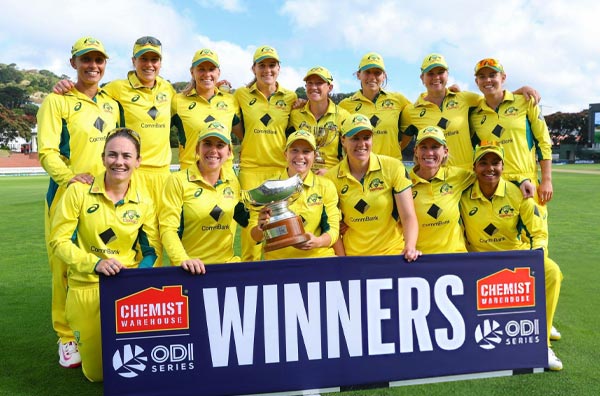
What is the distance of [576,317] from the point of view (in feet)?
16.5

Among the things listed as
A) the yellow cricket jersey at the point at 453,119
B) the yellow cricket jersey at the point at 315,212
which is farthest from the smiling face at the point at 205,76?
the yellow cricket jersey at the point at 453,119

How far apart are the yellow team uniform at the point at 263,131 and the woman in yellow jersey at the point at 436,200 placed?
4.94 ft

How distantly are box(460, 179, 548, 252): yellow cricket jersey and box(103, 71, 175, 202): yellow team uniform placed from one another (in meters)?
2.83

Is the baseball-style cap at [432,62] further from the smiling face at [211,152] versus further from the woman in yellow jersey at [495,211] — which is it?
the smiling face at [211,152]

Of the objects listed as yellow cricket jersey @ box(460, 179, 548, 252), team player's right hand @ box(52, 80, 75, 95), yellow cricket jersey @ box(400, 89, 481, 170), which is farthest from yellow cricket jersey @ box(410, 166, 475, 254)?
team player's right hand @ box(52, 80, 75, 95)

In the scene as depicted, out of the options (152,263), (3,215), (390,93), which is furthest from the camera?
(3,215)

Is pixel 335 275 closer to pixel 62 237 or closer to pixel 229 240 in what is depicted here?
pixel 229 240

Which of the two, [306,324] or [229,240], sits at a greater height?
[229,240]

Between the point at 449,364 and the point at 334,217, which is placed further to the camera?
the point at 334,217

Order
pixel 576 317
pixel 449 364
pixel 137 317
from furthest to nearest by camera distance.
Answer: pixel 576 317, pixel 449 364, pixel 137 317

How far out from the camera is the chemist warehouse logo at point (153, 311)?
127 inches

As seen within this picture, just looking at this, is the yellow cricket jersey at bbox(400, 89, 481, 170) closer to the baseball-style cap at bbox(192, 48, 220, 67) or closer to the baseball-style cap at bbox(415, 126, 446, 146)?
the baseball-style cap at bbox(415, 126, 446, 146)

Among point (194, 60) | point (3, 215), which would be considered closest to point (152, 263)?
point (194, 60)

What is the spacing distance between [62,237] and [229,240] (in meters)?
1.27
